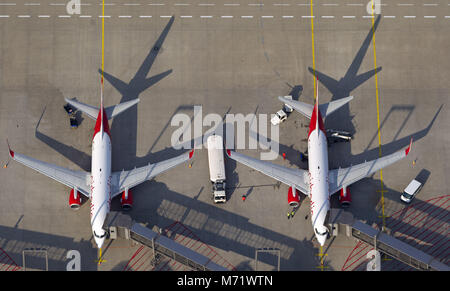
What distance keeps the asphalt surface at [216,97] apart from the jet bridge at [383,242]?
336 cm

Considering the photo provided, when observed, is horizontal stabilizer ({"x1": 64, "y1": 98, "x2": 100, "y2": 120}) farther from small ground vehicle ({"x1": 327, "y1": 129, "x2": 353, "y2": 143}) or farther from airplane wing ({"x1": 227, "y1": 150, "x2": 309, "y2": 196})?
small ground vehicle ({"x1": 327, "y1": 129, "x2": 353, "y2": 143})

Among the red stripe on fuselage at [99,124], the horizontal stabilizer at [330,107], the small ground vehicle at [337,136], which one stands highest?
the horizontal stabilizer at [330,107]

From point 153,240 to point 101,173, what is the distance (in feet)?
33.8

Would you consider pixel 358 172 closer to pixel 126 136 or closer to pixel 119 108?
pixel 126 136

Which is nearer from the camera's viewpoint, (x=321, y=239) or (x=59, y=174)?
(x=321, y=239)

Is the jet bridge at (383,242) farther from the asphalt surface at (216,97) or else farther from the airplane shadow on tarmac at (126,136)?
the airplane shadow on tarmac at (126,136)

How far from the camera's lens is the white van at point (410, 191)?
2689 inches

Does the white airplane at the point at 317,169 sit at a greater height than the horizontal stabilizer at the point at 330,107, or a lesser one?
lesser

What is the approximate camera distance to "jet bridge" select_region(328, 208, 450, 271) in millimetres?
63406

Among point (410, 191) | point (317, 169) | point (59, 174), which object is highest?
point (317, 169)

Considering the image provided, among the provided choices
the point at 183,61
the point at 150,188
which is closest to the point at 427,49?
the point at 183,61

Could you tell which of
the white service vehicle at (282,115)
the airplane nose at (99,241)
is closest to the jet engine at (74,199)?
the airplane nose at (99,241)

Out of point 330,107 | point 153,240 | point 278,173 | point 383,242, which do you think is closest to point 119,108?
point 153,240

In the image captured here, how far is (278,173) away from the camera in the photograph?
222ft
